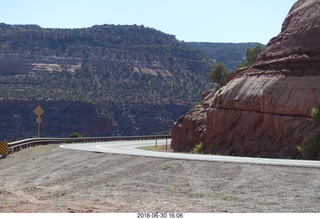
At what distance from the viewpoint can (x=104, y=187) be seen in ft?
61.9

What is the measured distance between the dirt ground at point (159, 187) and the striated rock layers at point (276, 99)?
1423 cm

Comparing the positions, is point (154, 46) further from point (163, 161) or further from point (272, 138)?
point (163, 161)

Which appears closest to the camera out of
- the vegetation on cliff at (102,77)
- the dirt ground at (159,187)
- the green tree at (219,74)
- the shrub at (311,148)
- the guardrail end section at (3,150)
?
the dirt ground at (159,187)

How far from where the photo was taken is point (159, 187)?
18.2 meters

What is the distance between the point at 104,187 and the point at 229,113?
25317 mm

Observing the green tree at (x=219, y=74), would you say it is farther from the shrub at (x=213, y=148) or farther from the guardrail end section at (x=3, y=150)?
the guardrail end section at (x=3, y=150)

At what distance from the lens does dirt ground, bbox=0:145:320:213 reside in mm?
14242

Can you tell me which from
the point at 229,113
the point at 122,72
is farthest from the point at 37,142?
the point at 122,72

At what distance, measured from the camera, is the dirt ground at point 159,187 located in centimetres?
1424

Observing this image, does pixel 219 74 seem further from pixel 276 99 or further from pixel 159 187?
pixel 159 187

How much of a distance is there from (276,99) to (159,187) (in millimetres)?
22330

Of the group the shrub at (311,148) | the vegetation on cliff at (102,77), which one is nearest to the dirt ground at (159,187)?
the shrub at (311,148)

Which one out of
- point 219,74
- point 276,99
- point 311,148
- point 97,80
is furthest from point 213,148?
point 97,80

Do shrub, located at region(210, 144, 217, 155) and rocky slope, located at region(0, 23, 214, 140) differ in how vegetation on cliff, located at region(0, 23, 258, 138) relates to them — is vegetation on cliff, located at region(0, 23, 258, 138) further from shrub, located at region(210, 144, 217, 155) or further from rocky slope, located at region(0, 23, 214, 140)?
shrub, located at region(210, 144, 217, 155)
